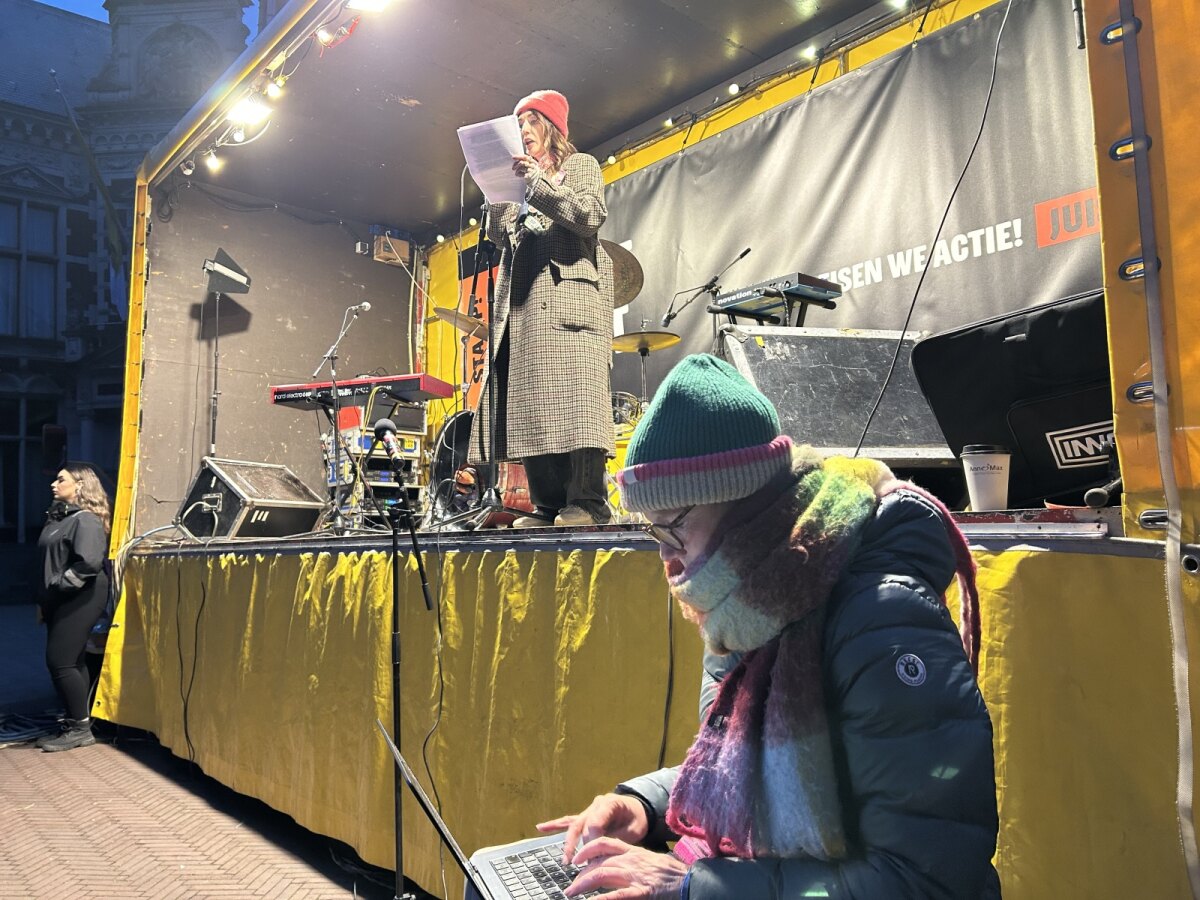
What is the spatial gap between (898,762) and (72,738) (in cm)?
591

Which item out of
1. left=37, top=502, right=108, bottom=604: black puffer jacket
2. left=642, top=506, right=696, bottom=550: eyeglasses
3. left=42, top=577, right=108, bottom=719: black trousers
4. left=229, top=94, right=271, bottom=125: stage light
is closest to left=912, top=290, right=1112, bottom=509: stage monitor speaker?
left=642, top=506, right=696, bottom=550: eyeglasses

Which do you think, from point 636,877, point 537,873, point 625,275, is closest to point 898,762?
point 636,877

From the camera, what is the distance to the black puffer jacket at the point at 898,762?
792 millimetres

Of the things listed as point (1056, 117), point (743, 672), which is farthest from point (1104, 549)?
point (1056, 117)

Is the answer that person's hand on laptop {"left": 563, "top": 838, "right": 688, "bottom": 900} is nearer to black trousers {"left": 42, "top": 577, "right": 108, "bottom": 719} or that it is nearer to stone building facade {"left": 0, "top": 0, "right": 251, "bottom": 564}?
black trousers {"left": 42, "top": 577, "right": 108, "bottom": 719}

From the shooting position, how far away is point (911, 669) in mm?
823

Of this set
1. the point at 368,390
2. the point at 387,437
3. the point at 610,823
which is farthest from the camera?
the point at 368,390

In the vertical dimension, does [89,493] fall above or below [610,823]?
above

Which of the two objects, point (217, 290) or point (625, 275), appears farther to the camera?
point (217, 290)

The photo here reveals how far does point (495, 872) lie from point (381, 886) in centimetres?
220

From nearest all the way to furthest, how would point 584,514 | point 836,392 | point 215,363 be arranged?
1. point 836,392
2. point 584,514
3. point 215,363

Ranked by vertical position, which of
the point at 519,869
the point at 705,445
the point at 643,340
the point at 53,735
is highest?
the point at 643,340

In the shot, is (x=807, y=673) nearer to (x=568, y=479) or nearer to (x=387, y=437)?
(x=387, y=437)

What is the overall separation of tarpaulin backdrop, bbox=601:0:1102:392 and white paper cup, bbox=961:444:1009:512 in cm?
264
